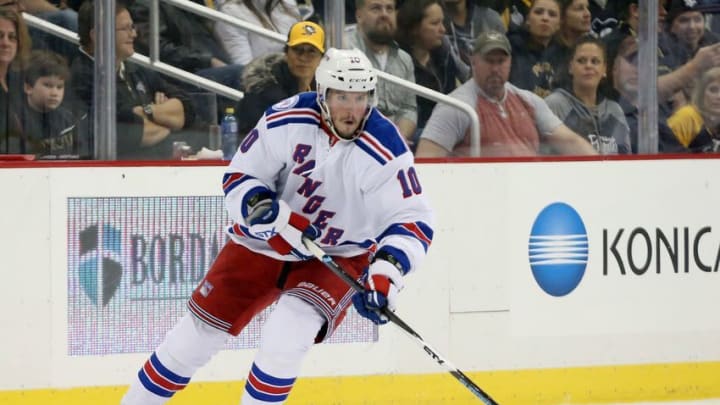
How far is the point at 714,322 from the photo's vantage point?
218 inches

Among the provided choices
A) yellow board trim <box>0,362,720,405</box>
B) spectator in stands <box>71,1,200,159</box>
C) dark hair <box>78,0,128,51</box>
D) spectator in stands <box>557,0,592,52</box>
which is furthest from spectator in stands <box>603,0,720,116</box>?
dark hair <box>78,0,128,51</box>

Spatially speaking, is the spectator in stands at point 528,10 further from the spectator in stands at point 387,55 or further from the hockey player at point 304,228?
the hockey player at point 304,228

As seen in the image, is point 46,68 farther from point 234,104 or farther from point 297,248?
point 297,248

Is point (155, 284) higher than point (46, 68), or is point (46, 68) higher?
point (46, 68)

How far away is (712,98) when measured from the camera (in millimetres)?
5734

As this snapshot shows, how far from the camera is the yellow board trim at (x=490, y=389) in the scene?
476 centimetres

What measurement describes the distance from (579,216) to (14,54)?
2060mm

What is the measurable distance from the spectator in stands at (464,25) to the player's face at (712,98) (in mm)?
1007

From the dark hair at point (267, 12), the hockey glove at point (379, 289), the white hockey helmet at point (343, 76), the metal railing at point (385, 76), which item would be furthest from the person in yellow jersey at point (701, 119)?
the hockey glove at point (379, 289)

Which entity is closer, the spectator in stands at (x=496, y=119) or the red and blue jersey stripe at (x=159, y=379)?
the red and blue jersey stripe at (x=159, y=379)

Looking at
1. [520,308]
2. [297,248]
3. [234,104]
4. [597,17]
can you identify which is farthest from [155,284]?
[597,17]

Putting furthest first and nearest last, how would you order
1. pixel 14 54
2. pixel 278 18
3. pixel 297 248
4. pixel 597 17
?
1. pixel 597 17
2. pixel 278 18
3. pixel 14 54
4. pixel 297 248

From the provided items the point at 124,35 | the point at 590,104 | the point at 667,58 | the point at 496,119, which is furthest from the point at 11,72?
the point at 667,58

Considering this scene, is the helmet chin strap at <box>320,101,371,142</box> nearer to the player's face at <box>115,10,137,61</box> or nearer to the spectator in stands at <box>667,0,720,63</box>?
the player's face at <box>115,10,137,61</box>
